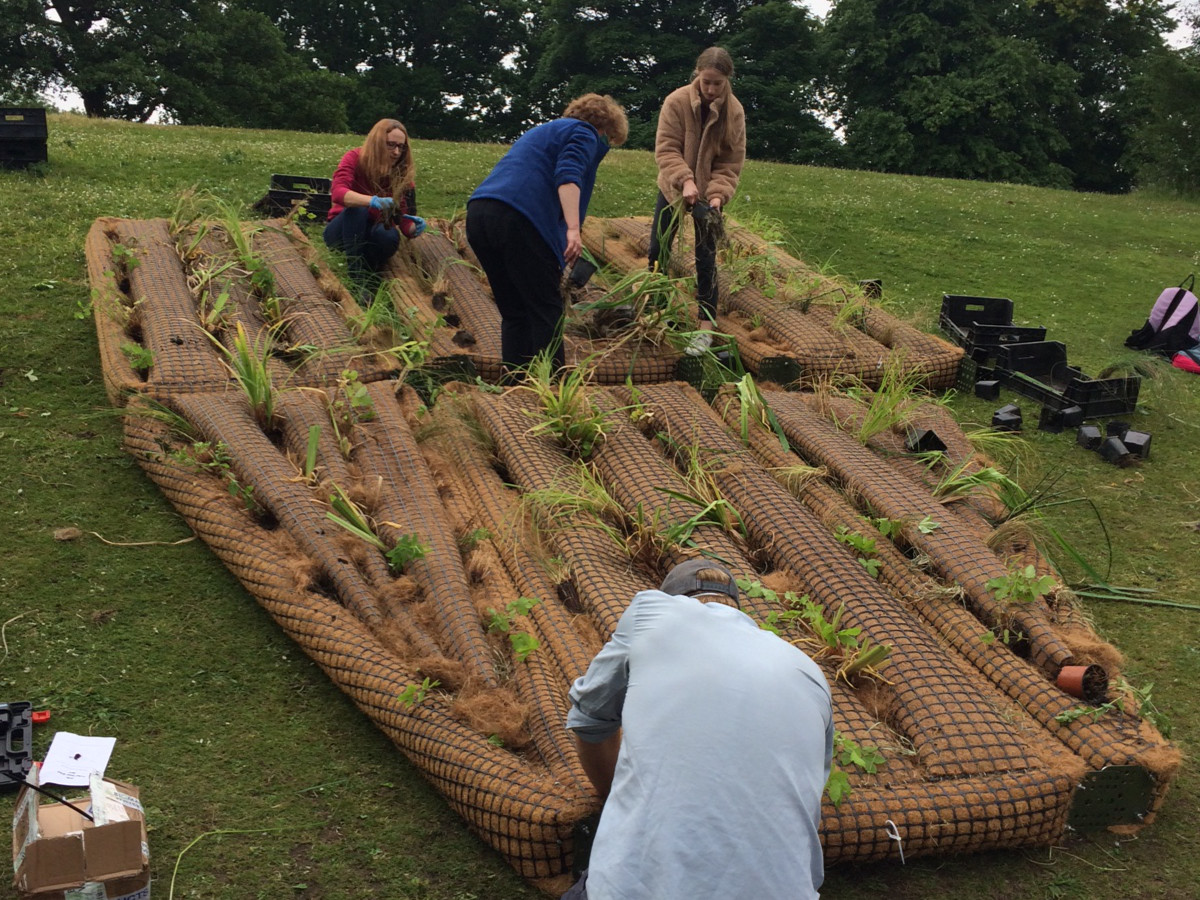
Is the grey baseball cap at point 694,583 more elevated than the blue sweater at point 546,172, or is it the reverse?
→ the blue sweater at point 546,172

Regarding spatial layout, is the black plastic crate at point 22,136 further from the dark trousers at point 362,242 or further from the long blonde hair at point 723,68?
the long blonde hair at point 723,68

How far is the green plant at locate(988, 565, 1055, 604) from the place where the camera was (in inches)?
149

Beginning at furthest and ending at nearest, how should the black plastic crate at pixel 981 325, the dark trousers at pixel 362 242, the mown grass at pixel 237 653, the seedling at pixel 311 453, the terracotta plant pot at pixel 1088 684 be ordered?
the black plastic crate at pixel 981 325, the dark trousers at pixel 362 242, the seedling at pixel 311 453, the terracotta plant pot at pixel 1088 684, the mown grass at pixel 237 653

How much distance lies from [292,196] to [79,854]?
5.75 m

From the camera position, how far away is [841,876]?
9.68 feet

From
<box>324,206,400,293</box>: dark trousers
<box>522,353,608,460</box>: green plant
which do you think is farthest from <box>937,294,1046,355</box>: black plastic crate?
<box>324,206,400,293</box>: dark trousers

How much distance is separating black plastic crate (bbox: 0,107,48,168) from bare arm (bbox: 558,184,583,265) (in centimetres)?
503

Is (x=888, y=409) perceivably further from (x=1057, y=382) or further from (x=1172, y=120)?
(x=1172, y=120)

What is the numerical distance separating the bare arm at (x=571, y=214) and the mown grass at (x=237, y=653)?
198cm

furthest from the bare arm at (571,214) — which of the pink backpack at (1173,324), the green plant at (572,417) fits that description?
the pink backpack at (1173,324)

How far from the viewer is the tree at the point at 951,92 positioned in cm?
2481

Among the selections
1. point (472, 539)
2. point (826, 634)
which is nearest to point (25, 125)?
point (472, 539)

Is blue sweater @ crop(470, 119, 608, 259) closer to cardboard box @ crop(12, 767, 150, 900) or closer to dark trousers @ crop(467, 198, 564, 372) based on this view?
dark trousers @ crop(467, 198, 564, 372)

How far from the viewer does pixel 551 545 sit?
13.0 ft
